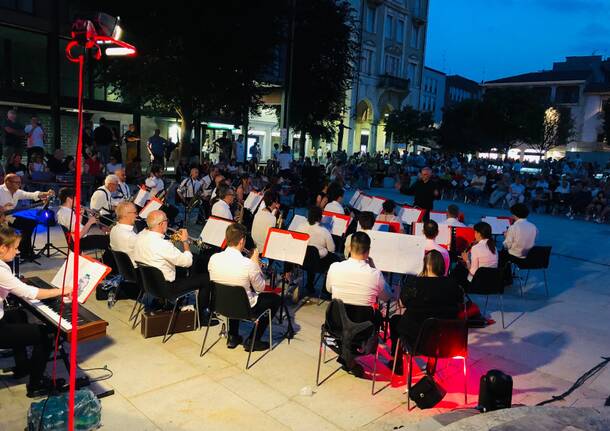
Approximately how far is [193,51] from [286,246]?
1251 cm

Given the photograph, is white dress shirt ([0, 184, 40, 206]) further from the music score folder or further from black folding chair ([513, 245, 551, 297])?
black folding chair ([513, 245, 551, 297])

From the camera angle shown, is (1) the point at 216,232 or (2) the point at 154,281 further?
(1) the point at 216,232

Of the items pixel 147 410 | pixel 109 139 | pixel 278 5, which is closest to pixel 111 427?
pixel 147 410

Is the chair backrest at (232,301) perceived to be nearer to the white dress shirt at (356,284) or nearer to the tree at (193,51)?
the white dress shirt at (356,284)

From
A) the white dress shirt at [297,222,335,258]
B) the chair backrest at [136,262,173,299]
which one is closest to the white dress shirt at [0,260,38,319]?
the chair backrest at [136,262,173,299]

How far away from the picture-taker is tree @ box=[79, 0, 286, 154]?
16500 millimetres

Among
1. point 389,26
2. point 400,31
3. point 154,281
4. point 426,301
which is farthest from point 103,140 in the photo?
point 400,31

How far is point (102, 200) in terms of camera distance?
9.43 metres

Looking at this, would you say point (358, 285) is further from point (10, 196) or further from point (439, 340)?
point (10, 196)

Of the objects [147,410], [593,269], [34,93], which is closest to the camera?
[147,410]

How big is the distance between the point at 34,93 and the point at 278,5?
9.41m

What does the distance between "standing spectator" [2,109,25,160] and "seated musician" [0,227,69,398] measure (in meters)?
12.4

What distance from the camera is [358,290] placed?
527 centimetres

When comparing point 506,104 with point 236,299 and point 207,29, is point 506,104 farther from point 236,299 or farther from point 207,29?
point 236,299
